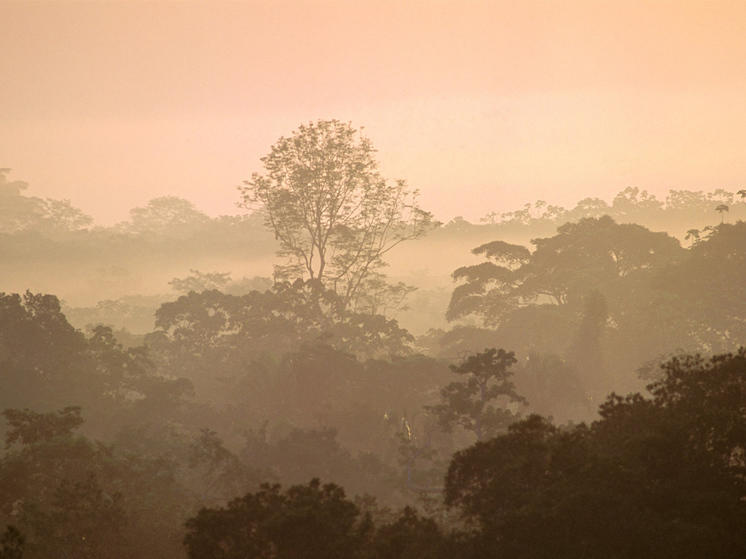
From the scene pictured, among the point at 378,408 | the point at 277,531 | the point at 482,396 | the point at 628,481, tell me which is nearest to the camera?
the point at 277,531

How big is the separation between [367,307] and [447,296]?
33508mm

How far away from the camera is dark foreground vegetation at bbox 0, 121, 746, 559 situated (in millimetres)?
24375

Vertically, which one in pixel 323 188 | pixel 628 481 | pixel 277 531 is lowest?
pixel 277 531

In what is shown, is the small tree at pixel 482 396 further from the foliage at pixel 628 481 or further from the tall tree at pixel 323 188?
the tall tree at pixel 323 188

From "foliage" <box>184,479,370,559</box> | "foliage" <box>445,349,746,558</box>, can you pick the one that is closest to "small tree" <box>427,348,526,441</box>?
"foliage" <box>445,349,746,558</box>

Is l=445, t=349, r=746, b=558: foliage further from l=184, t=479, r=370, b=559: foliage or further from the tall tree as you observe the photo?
the tall tree

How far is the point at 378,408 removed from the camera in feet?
162

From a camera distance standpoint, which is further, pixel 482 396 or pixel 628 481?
pixel 482 396

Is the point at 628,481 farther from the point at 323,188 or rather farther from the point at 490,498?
the point at 323,188

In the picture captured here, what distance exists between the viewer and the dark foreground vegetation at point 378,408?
80.0 feet

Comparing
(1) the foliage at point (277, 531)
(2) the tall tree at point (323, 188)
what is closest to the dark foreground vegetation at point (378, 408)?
(1) the foliage at point (277, 531)

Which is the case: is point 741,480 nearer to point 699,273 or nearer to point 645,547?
point 645,547

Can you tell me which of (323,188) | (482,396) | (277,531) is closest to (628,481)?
(277,531)

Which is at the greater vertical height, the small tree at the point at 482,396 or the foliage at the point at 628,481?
the small tree at the point at 482,396
